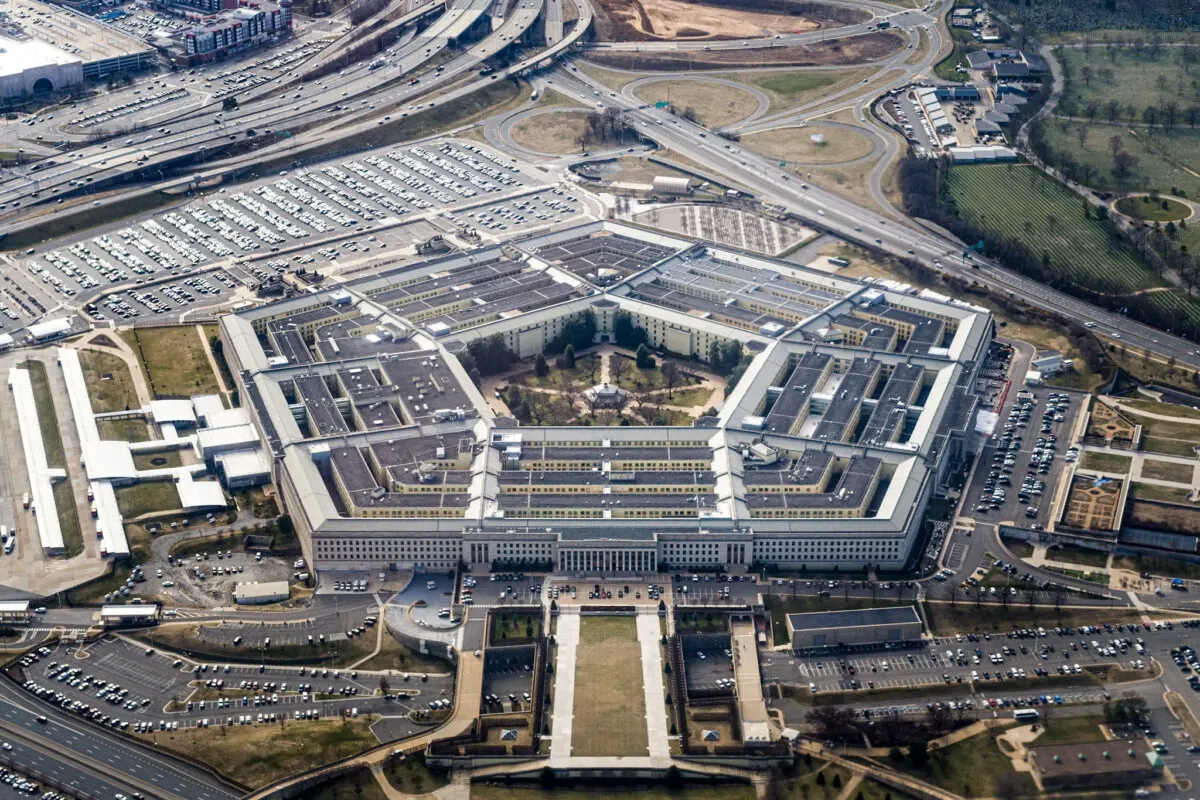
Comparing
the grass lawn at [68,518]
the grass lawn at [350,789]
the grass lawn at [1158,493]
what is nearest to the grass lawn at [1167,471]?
the grass lawn at [1158,493]

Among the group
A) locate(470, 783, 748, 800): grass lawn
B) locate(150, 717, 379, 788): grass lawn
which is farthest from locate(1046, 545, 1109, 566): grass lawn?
locate(150, 717, 379, 788): grass lawn

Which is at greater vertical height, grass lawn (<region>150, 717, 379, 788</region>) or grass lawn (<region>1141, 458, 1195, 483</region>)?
grass lawn (<region>150, 717, 379, 788</region>)

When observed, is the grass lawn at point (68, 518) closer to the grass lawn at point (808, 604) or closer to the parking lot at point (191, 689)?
the parking lot at point (191, 689)

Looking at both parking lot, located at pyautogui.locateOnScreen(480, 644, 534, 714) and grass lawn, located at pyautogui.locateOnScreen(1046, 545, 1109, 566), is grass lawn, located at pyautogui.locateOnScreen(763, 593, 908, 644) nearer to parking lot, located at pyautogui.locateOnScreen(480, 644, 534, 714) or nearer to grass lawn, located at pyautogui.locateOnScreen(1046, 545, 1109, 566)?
grass lawn, located at pyautogui.locateOnScreen(1046, 545, 1109, 566)

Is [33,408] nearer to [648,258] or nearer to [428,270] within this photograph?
[428,270]

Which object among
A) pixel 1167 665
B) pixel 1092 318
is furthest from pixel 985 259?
pixel 1167 665

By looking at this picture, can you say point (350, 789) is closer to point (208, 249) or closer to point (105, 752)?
point (105, 752)
